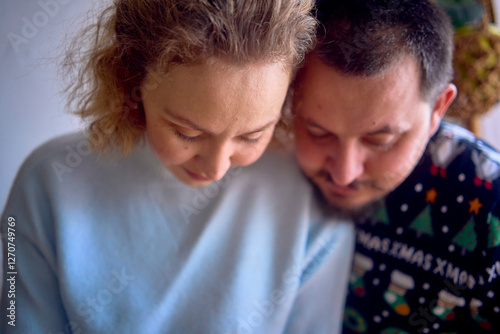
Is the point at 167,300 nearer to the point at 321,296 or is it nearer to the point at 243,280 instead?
the point at 243,280

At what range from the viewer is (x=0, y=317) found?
835 millimetres

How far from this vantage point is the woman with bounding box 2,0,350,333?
2.09ft

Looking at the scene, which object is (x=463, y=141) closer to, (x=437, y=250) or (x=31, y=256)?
(x=437, y=250)

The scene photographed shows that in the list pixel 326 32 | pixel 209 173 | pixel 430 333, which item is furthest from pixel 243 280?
pixel 326 32

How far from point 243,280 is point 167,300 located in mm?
177

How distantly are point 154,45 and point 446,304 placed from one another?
2.73 feet

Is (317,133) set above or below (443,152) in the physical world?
above

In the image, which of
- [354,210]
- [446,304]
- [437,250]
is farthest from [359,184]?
[446,304]

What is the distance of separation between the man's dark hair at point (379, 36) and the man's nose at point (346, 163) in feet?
0.53

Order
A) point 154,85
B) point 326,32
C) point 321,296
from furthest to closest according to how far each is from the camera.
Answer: point 321,296 < point 326,32 < point 154,85

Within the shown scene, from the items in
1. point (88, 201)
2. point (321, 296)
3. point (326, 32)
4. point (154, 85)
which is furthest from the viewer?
point (321, 296)

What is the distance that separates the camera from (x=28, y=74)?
2.81 feet

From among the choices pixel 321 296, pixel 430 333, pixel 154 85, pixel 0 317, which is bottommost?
pixel 430 333

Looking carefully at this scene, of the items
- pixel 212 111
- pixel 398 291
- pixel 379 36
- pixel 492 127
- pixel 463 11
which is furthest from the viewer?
pixel 492 127
